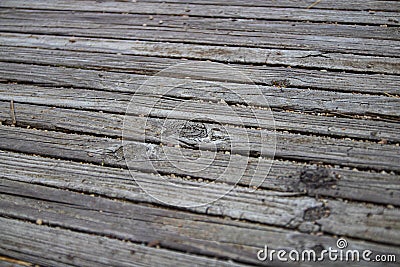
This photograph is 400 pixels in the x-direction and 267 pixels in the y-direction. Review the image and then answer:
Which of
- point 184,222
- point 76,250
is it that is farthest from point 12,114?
point 184,222

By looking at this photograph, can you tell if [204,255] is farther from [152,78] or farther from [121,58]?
[121,58]

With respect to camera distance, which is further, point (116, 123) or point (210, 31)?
point (210, 31)

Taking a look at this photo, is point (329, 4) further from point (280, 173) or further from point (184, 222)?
point (184, 222)

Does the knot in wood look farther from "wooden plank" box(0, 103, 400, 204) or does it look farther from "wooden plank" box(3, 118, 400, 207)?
"wooden plank" box(0, 103, 400, 204)

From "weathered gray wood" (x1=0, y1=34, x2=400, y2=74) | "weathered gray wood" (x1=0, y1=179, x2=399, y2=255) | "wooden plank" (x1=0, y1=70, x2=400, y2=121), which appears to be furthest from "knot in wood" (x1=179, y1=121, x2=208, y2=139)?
"weathered gray wood" (x1=0, y1=34, x2=400, y2=74)

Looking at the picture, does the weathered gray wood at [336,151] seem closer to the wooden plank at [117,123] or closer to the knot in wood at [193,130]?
the wooden plank at [117,123]

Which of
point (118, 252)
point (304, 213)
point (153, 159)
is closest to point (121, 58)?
point (153, 159)
